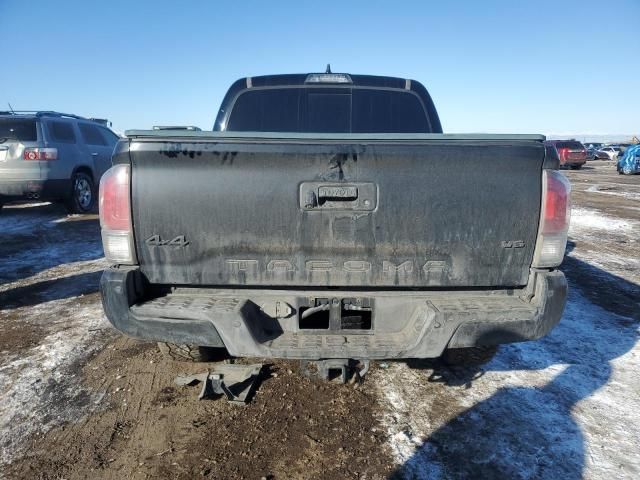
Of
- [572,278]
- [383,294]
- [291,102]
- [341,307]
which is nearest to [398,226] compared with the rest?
[383,294]

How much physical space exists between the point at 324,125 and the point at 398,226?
189cm

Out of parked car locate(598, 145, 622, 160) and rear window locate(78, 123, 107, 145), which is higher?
rear window locate(78, 123, 107, 145)

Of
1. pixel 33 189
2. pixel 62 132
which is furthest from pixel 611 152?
pixel 33 189

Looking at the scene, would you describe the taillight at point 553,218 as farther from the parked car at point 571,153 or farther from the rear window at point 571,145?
the rear window at point 571,145

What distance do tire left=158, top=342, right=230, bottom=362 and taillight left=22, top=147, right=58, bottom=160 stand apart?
721 cm

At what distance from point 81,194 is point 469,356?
933 cm

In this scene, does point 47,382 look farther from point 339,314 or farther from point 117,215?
point 339,314

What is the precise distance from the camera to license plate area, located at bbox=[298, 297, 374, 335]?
239cm

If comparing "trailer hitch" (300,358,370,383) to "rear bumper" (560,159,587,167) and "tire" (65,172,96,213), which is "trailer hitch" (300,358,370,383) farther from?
"rear bumper" (560,159,587,167)

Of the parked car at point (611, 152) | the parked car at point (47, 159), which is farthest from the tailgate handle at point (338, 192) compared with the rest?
the parked car at point (611, 152)

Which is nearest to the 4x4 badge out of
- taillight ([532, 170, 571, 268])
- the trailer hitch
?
the trailer hitch

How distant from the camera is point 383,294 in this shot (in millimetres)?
2414

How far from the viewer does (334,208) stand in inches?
90.0

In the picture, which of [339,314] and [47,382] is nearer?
[339,314]
